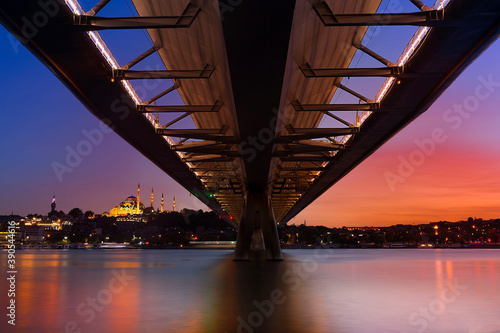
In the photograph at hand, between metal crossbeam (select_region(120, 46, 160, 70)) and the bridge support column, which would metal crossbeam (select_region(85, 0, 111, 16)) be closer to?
metal crossbeam (select_region(120, 46, 160, 70))

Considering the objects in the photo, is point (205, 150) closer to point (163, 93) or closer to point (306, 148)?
point (306, 148)

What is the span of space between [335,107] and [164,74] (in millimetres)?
7846

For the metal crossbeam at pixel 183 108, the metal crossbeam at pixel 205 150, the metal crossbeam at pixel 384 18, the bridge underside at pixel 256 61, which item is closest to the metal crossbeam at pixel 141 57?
the bridge underside at pixel 256 61

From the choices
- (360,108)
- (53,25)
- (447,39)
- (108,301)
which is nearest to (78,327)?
(108,301)

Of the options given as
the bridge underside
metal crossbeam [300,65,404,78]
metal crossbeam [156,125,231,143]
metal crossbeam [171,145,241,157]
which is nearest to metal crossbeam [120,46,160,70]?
the bridge underside

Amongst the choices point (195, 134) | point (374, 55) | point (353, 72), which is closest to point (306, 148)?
point (195, 134)

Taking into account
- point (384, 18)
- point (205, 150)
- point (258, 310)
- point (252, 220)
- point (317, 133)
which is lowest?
point (258, 310)

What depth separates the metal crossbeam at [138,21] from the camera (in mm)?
12852

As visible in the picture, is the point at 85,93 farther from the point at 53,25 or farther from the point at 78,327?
the point at 78,327

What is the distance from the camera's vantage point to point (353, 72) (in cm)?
1716

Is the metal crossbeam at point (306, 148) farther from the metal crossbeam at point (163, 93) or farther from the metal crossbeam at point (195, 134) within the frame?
the metal crossbeam at point (163, 93)

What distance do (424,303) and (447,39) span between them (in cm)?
1073

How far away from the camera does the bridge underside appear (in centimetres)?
1288

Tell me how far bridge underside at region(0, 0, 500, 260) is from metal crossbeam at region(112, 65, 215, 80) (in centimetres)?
3
